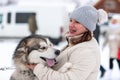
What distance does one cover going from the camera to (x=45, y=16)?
44.0 feet

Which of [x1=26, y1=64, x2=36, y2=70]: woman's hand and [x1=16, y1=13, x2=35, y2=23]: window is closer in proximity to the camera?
[x1=26, y1=64, x2=36, y2=70]: woman's hand

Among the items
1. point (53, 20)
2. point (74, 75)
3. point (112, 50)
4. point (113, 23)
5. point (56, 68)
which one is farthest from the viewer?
point (53, 20)

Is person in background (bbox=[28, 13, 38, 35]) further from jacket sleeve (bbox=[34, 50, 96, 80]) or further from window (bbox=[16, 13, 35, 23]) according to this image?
jacket sleeve (bbox=[34, 50, 96, 80])

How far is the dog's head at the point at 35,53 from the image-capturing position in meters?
2.29

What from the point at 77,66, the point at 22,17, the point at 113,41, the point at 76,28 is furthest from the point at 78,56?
the point at 22,17

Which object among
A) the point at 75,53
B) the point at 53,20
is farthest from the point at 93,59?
the point at 53,20

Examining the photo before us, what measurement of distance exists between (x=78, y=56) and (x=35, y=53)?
319 mm

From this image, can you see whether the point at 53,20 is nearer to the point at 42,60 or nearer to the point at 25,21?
the point at 25,21

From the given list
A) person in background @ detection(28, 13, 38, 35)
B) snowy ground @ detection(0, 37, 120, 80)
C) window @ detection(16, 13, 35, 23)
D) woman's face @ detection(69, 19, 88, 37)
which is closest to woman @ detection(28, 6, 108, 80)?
woman's face @ detection(69, 19, 88, 37)

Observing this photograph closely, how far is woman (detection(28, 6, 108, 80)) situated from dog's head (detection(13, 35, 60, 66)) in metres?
0.05

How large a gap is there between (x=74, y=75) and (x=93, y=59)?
151 mm

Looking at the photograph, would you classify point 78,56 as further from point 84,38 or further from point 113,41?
point 113,41

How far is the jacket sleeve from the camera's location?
211 cm

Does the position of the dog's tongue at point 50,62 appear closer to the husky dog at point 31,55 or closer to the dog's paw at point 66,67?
the husky dog at point 31,55
